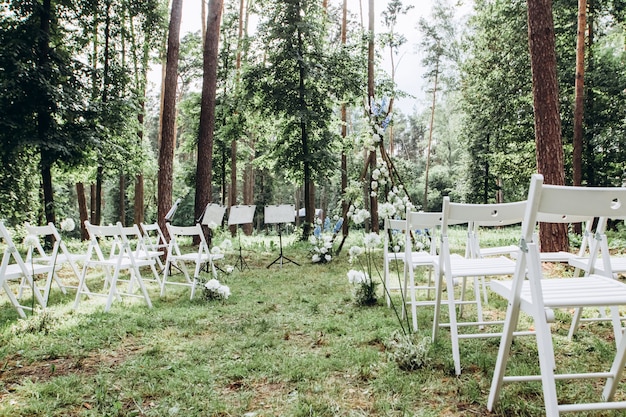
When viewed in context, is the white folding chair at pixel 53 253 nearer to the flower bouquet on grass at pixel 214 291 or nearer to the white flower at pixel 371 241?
the flower bouquet on grass at pixel 214 291

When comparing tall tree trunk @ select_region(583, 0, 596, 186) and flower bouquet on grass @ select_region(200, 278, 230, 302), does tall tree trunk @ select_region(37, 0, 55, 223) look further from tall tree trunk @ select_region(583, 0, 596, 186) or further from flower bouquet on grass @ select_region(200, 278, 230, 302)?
tall tree trunk @ select_region(583, 0, 596, 186)

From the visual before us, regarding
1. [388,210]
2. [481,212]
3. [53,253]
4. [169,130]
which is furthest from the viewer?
[169,130]

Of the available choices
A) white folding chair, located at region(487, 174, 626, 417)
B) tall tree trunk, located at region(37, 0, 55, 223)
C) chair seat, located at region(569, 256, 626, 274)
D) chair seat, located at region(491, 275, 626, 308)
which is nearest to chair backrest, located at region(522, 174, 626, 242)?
white folding chair, located at region(487, 174, 626, 417)

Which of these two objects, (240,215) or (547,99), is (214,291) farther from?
(547,99)

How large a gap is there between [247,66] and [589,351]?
32.7ft

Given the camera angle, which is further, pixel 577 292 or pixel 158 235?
pixel 158 235

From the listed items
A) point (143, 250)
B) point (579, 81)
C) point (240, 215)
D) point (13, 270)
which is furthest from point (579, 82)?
point (13, 270)

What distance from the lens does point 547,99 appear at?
5.50 m

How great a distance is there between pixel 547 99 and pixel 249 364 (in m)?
5.20

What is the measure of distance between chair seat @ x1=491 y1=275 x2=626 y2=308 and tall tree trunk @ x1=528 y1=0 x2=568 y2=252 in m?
3.96

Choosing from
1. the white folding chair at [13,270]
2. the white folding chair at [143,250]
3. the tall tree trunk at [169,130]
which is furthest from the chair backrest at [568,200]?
the tall tree trunk at [169,130]

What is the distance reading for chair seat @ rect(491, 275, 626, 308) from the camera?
162 cm

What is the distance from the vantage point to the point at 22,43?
24.6 feet

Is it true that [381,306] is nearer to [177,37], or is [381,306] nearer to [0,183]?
[177,37]
